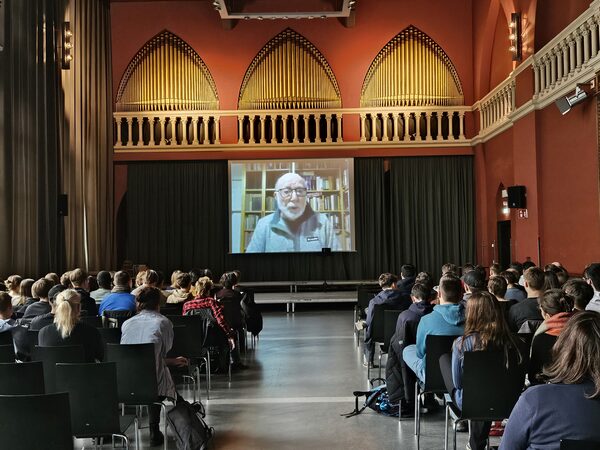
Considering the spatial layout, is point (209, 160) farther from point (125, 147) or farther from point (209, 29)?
point (209, 29)

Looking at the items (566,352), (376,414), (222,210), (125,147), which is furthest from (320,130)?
(566,352)

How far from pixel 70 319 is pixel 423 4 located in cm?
1389

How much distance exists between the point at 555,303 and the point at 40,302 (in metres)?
4.17

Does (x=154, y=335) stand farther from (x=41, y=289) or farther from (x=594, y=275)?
(x=594, y=275)

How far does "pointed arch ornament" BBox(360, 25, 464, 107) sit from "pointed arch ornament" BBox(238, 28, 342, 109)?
920mm

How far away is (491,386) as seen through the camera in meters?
3.77

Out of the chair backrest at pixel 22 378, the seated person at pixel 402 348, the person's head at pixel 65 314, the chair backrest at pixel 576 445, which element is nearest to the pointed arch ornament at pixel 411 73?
the seated person at pixel 402 348

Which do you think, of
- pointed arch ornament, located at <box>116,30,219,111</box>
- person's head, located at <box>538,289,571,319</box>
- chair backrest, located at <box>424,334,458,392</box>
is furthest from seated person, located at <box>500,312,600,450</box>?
pointed arch ornament, located at <box>116,30,219,111</box>

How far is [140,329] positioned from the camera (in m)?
4.70

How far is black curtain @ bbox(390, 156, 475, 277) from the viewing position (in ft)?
54.0

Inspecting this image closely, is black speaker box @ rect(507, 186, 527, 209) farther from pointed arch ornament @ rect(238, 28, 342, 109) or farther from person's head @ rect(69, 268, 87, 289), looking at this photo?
person's head @ rect(69, 268, 87, 289)

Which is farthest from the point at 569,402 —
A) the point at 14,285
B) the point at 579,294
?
the point at 14,285

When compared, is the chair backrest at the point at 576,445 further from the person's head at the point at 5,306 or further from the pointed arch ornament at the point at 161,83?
the pointed arch ornament at the point at 161,83

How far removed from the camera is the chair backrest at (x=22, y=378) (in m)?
3.79
